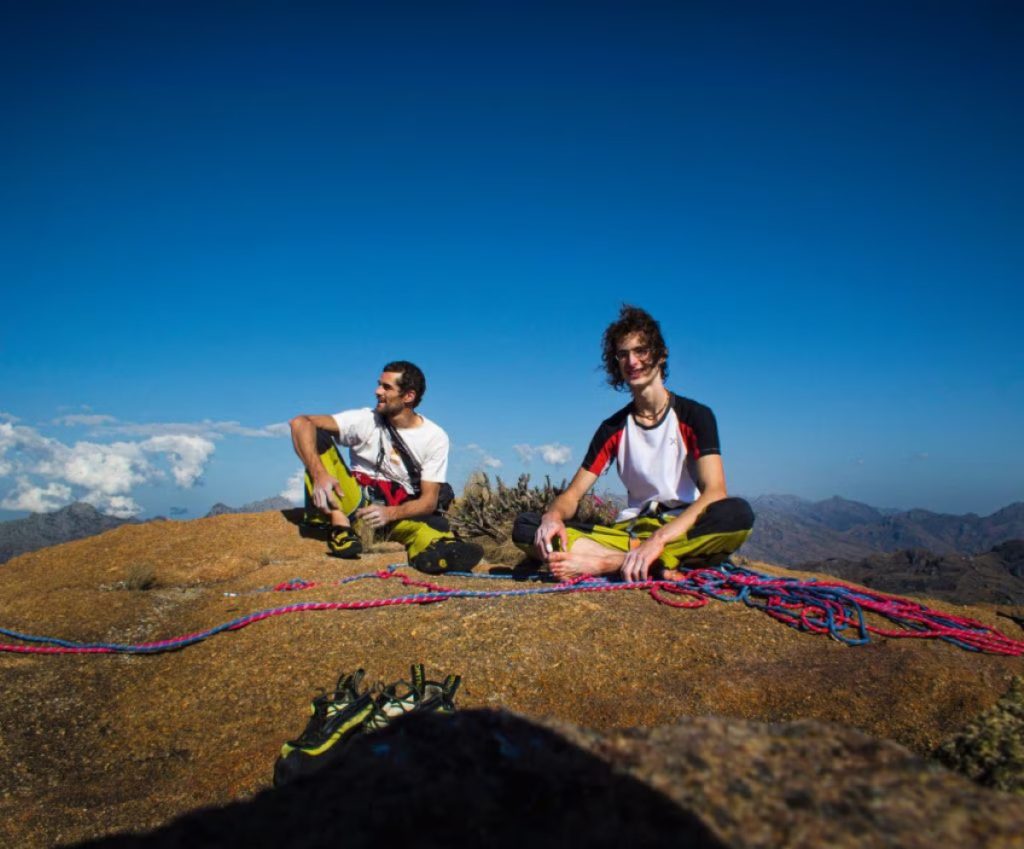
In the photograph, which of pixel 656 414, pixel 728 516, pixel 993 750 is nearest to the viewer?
pixel 993 750

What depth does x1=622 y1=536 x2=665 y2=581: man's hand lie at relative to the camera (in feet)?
12.9

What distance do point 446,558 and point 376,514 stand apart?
993 mm

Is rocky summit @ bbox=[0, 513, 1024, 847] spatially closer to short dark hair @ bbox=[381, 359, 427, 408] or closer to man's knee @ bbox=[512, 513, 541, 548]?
man's knee @ bbox=[512, 513, 541, 548]

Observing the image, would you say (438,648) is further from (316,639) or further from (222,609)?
(222,609)

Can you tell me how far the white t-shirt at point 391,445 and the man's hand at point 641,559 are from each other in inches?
104

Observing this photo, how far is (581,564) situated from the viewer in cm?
428

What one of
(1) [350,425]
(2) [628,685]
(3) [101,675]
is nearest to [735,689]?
(2) [628,685]

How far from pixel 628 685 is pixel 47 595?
4254mm

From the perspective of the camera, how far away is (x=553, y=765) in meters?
0.93

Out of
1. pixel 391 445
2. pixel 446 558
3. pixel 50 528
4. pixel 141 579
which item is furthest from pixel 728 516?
pixel 50 528

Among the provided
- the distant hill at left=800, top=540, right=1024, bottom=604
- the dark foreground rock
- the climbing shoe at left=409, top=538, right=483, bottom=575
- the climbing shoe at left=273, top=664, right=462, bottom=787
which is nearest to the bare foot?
the climbing shoe at left=409, top=538, right=483, bottom=575

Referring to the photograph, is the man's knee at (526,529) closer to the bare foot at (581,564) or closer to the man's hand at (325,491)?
the bare foot at (581,564)

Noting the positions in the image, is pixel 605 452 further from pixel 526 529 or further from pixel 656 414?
pixel 526 529

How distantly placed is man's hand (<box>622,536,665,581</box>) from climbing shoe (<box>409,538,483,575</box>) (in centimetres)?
172
